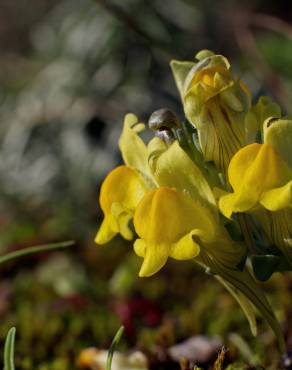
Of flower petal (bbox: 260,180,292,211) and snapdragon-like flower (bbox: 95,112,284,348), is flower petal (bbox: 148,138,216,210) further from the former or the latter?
flower petal (bbox: 260,180,292,211)

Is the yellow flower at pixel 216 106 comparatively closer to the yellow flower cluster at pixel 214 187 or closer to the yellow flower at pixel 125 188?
the yellow flower cluster at pixel 214 187

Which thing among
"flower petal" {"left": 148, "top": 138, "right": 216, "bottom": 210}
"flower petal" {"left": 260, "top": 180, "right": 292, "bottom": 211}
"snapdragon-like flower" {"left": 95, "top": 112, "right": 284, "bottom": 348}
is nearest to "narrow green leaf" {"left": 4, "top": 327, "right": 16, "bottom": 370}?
"snapdragon-like flower" {"left": 95, "top": 112, "right": 284, "bottom": 348}

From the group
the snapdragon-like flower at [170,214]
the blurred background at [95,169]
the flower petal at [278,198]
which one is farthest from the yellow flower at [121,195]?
the blurred background at [95,169]

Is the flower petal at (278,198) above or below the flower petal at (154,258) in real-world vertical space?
above

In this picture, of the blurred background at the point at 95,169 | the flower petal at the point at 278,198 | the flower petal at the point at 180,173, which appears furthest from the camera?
the blurred background at the point at 95,169

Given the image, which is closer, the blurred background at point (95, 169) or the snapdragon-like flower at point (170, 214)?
the snapdragon-like flower at point (170, 214)

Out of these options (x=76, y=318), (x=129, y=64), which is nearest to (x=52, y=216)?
(x=129, y=64)

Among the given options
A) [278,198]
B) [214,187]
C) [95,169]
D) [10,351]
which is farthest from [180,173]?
[95,169]
